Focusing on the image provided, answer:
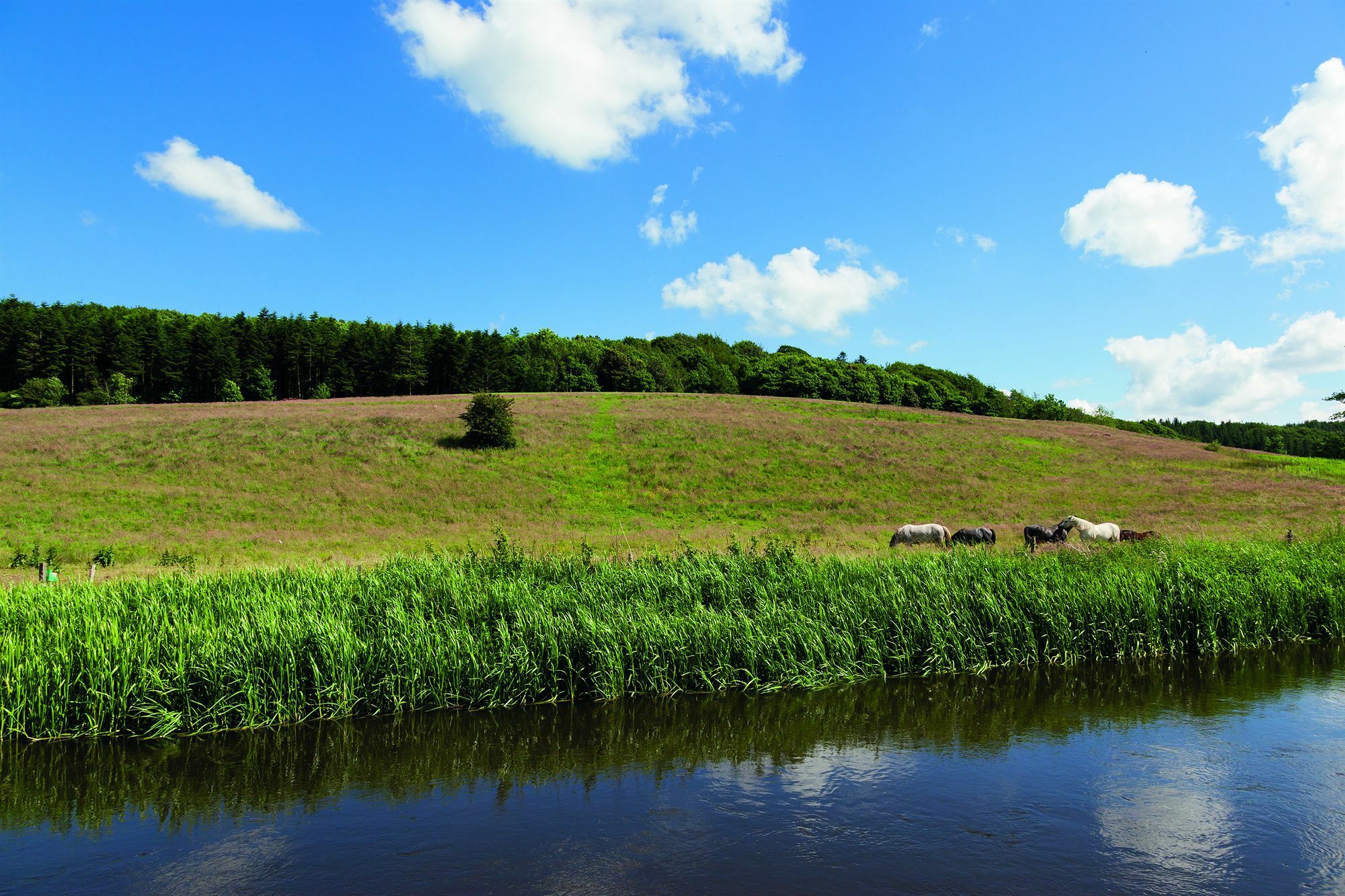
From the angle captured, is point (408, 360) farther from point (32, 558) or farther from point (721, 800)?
point (721, 800)

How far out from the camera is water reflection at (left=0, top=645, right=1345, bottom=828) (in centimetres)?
824

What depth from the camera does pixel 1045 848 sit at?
23.9 feet

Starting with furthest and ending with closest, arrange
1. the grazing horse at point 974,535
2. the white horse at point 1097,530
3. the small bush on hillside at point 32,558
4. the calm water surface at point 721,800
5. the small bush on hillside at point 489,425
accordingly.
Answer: the small bush on hillside at point 489,425
the grazing horse at point 974,535
the white horse at point 1097,530
the small bush on hillside at point 32,558
the calm water surface at point 721,800

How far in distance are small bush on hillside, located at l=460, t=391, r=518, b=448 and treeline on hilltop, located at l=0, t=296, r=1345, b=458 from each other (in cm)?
3530

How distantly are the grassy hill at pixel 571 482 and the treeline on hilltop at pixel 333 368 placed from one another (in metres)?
23.6

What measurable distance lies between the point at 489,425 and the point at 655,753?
38969 millimetres

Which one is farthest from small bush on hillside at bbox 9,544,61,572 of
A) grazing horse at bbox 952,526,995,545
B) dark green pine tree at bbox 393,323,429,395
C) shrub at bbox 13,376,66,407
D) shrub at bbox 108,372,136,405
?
dark green pine tree at bbox 393,323,429,395

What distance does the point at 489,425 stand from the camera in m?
46.6

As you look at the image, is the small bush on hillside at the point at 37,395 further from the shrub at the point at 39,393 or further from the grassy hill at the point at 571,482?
the grassy hill at the point at 571,482

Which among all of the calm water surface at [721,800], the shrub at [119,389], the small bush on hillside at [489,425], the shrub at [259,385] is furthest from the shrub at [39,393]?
the calm water surface at [721,800]

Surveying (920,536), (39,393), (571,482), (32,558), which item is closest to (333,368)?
(39,393)

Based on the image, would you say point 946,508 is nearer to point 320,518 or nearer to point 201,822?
point 320,518

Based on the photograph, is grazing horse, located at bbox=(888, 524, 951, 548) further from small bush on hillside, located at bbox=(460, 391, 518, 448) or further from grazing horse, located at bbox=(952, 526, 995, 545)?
small bush on hillside, located at bbox=(460, 391, 518, 448)

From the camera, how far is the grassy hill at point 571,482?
2922cm
